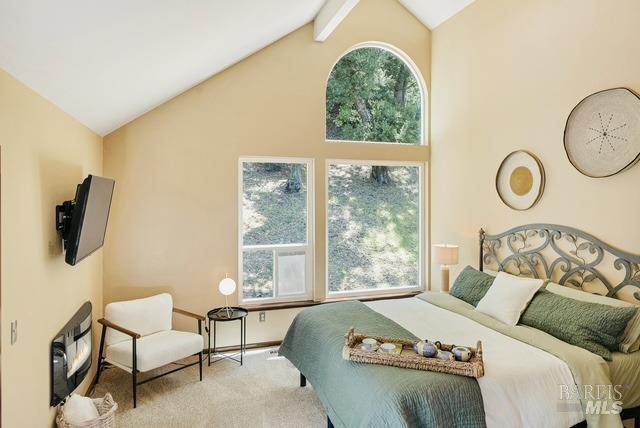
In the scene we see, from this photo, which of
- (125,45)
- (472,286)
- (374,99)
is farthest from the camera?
(374,99)

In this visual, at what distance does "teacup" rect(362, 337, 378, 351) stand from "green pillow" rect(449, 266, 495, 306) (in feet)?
4.85

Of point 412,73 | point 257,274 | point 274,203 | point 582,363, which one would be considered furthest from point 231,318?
point 412,73

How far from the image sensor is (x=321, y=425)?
2.76 metres

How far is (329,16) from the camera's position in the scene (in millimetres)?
3801

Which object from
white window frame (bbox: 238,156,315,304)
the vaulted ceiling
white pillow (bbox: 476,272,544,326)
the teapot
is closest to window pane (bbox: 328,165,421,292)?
white window frame (bbox: 238,156,315,304)

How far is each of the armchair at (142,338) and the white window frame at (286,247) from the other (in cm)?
84

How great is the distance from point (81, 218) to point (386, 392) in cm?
197

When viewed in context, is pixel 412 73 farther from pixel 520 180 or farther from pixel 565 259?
Answer: pixel 565 259

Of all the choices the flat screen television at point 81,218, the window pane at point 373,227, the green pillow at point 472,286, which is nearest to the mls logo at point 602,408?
the green pillow at point 472,286

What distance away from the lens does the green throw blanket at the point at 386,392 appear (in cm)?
195

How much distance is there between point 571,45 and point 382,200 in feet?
7.85

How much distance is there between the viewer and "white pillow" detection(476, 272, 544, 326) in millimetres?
2967

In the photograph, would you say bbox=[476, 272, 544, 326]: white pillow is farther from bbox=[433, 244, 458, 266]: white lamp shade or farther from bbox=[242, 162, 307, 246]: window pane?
bbox=[242, 162, 307, 246]: window pane

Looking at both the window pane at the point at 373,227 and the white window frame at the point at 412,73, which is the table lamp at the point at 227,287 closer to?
the window pane at the point at 373,227
